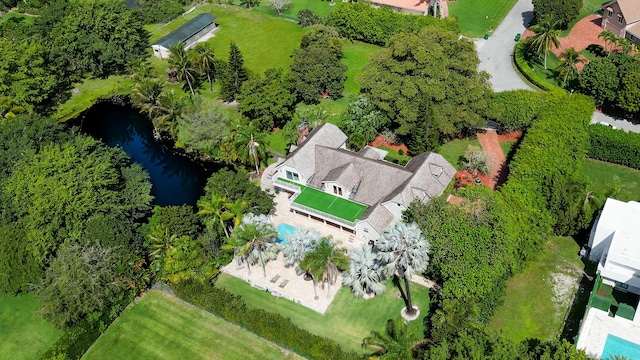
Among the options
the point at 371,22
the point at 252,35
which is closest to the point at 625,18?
the point at 371,22

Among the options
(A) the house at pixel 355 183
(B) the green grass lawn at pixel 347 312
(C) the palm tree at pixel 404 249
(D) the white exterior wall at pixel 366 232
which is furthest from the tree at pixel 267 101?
(C) the palm tree at pixel 404 249

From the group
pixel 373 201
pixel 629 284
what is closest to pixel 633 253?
pixel 629 284

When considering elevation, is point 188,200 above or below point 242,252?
below

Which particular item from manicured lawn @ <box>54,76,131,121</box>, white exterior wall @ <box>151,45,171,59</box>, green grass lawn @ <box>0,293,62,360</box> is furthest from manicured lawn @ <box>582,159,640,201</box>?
manicured lawn @ <box>54,76,131,121</box>

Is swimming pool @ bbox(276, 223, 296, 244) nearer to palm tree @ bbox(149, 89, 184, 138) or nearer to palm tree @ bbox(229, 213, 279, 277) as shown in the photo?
palm tree @ bbox(229, 213, 279, 277)

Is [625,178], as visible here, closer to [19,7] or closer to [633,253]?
[633,253]

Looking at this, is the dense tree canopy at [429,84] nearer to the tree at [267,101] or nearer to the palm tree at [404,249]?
the tree at [267,101]
